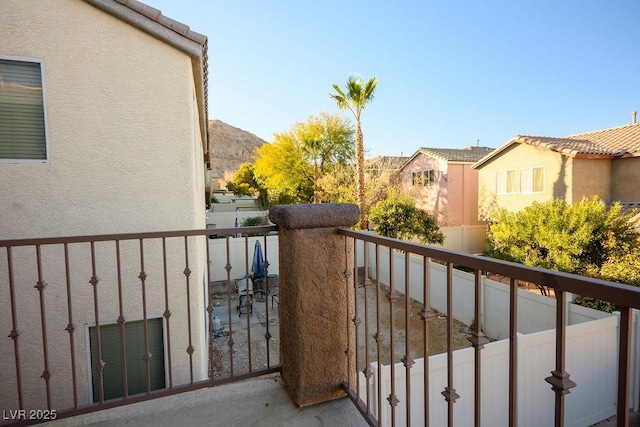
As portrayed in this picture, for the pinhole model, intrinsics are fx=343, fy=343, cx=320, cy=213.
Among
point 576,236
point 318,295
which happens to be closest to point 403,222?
point 576,236

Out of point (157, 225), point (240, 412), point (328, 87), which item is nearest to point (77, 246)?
point (157, 225)

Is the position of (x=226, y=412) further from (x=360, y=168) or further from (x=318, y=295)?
(x=360, y=168)

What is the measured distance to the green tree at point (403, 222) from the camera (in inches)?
583

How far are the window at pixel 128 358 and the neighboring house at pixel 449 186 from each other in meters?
20.6

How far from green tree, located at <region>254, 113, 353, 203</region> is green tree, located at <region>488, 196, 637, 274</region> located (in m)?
15.4

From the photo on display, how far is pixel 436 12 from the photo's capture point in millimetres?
11852

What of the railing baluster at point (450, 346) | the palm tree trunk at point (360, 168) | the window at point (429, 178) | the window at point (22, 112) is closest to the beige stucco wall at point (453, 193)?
the window at point (429, 178)

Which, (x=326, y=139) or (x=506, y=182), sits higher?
(x=326, y=139)

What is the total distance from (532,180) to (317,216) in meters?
18.6

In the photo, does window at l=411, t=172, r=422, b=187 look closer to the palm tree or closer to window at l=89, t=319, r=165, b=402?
the palm tree

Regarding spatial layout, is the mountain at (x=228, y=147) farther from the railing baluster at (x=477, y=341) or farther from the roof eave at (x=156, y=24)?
the railing baluster at (x=477, y=341)

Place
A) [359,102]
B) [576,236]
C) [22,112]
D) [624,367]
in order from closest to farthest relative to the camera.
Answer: [624,367] → [22,112] → [576,236] → [359,102]

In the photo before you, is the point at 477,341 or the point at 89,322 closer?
the point at 477,341

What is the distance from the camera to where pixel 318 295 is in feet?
7.64
